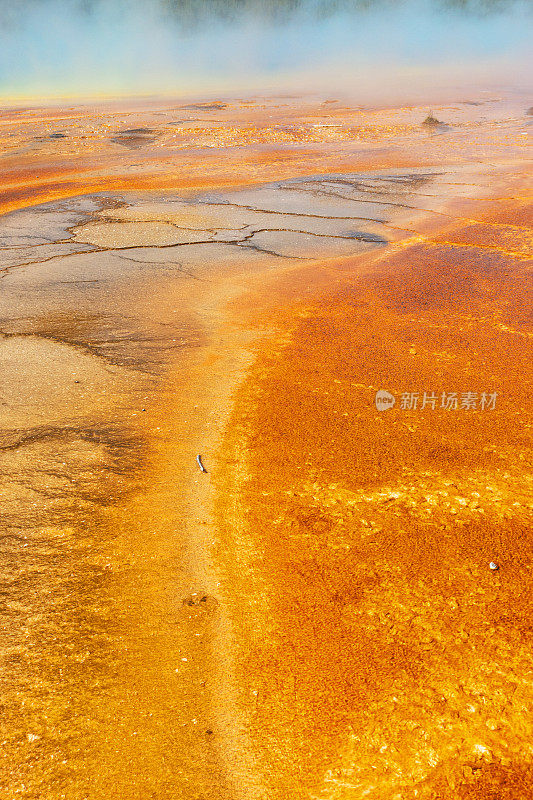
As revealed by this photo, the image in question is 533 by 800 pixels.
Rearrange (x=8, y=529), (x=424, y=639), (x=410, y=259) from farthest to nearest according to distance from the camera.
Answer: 1. (x=410, y=259)
2. (x=8, y=529)
3. (x=424, y=639)

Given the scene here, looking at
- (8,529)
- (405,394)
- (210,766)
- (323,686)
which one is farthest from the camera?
(405,394)

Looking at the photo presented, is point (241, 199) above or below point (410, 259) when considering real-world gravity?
above

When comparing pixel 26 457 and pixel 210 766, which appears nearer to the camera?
pixel 210 766

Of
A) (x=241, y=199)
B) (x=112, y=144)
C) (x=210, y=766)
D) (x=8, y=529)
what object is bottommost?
(x=210, y=766)

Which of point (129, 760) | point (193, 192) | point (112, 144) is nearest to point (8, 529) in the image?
point (129, 760)

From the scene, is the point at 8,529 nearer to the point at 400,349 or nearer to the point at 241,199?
the point at 400,349

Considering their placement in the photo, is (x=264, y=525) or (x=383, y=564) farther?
(x=264, y=525)
